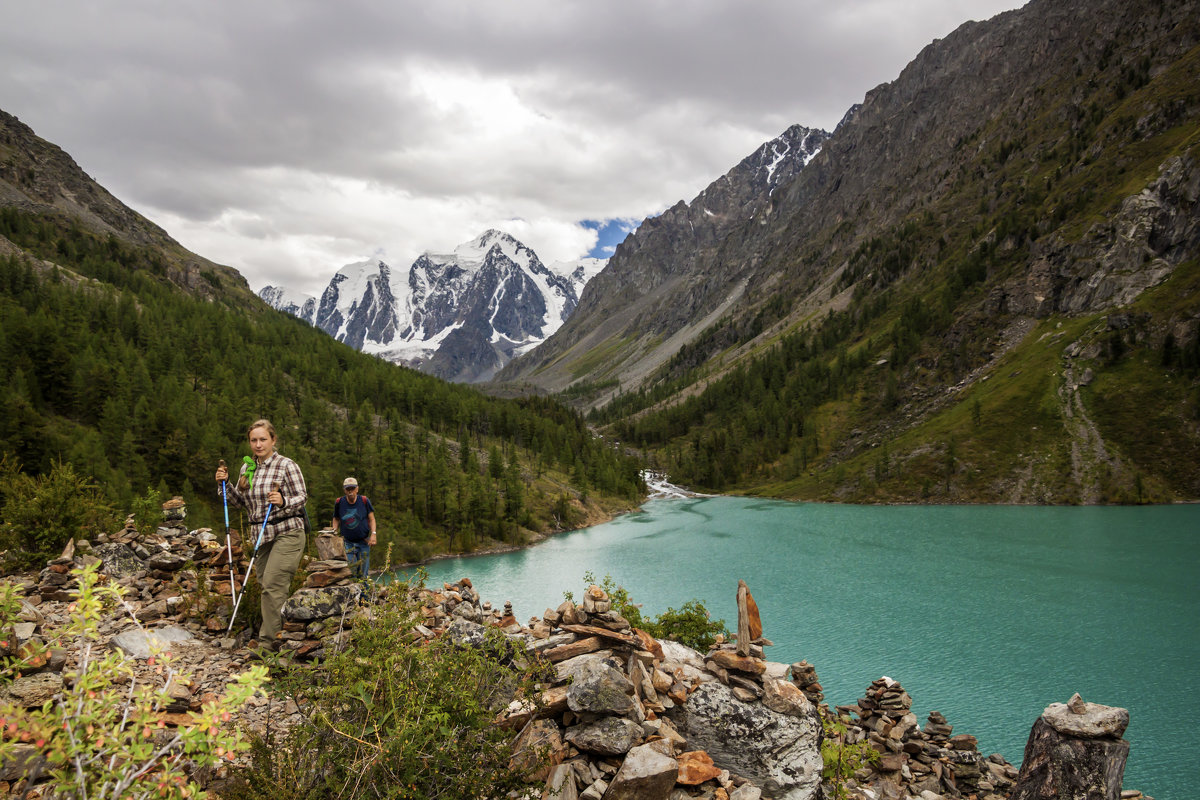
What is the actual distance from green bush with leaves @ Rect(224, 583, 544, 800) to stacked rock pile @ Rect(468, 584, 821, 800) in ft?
3.40

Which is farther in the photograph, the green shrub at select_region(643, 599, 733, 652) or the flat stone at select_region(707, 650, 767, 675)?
the green shrub at select_region(643, 599, 733, 652)

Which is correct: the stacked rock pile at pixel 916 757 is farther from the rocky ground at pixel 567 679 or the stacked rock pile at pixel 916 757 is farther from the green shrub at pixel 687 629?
the green shrub at pixel 687 629

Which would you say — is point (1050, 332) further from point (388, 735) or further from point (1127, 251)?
point (388, 735)

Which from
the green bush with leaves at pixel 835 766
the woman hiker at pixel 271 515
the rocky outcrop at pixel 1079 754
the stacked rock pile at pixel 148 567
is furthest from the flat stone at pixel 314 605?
the rocky outcrop at pixel 1079 754

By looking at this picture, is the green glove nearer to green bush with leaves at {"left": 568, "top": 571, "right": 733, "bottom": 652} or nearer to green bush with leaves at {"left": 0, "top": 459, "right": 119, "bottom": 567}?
green bush with leaves at {"left": 0, "top": 459, "right": 119, "bottom": 567}

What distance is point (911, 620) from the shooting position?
45.6 m

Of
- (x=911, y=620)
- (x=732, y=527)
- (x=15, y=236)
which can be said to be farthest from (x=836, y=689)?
(x=15, y=236)

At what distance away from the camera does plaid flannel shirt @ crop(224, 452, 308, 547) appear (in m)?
12.1

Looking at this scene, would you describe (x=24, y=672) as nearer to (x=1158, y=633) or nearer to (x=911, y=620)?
(x=911, y=620)

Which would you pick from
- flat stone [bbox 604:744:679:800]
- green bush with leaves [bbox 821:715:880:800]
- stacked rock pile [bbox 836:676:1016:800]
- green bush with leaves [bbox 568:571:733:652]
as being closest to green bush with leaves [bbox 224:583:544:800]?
flat stone [bbox 604:744:679:800]

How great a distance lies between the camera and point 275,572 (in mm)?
12258

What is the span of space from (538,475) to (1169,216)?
159390 mm

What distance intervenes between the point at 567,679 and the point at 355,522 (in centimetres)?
860

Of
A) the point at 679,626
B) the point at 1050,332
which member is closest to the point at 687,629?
the point at 679,626
